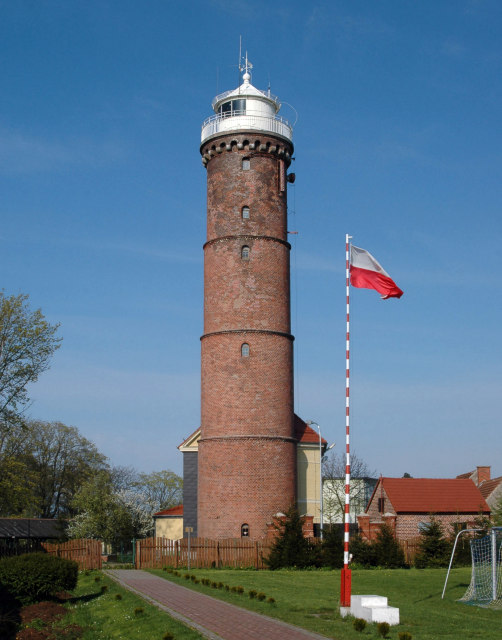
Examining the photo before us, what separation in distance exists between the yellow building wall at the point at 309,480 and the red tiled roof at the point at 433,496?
7079mm

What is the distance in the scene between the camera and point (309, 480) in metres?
38.5

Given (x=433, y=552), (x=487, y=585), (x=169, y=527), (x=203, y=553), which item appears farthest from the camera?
(x=169, y=527)

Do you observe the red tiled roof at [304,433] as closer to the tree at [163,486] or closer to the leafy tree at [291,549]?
the leafy tree at [291,549]

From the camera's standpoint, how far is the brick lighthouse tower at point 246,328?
35125 millimetres

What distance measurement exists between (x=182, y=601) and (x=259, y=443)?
16.1m

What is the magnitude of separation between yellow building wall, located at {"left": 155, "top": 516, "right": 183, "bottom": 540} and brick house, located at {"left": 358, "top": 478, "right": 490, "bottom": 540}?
13.1 meters

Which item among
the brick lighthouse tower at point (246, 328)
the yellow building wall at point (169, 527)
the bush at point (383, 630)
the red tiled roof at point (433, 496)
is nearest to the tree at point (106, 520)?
the yellow building wall at point (169, 527)

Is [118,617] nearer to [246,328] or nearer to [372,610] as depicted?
[372,610]

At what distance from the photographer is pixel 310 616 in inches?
643

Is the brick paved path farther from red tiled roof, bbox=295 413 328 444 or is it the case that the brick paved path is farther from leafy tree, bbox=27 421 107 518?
leafy tree, bbox=27 421 107 518

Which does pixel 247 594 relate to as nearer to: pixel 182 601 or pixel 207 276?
pixel 182 601

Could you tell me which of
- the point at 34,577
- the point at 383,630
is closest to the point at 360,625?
the point at 383,630

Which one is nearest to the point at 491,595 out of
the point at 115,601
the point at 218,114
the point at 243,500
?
the point at 115,601

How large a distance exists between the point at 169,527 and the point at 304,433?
16.2 m
